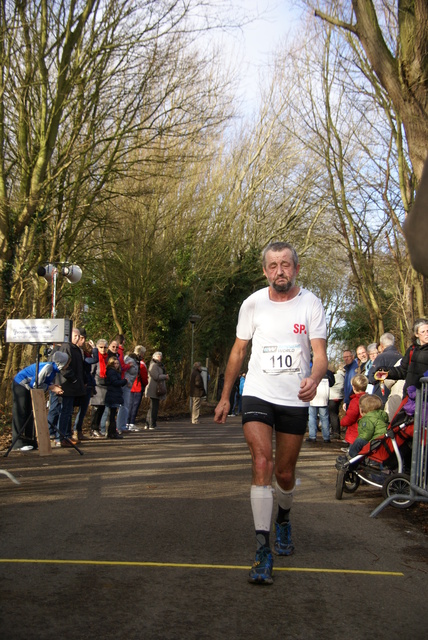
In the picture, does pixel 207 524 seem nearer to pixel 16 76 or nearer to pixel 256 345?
pixel 256 345

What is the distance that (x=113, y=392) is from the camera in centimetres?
1590

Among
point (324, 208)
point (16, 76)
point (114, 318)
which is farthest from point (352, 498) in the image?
point (324, 208)

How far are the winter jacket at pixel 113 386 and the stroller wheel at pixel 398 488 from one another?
8.35m

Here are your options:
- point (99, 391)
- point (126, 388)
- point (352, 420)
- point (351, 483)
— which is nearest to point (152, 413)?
point (126, 388)

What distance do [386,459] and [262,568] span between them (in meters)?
4.09

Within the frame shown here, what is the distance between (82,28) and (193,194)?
12173 millimetres

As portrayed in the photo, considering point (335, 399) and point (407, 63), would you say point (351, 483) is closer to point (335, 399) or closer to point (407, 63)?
point (407, 63)

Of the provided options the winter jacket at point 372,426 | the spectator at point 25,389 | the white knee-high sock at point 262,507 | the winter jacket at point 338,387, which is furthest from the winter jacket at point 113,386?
the white knee-high sock at point 262,507

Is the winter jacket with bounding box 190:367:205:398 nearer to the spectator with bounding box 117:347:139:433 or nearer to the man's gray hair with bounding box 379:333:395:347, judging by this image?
the spectator with bounding box 117:347:139:433

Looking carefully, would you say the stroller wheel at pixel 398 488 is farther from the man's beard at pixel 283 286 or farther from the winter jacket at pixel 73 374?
the winter jacket at pixel 73 374

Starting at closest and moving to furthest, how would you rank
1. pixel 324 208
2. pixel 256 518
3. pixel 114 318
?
A: pixel 256 518 → pixel 114 318 → pixel 324 208

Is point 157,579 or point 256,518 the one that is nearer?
point 157,579

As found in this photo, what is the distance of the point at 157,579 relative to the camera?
4797 mm

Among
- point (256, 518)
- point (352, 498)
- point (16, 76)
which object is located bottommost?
point (352, 498)
